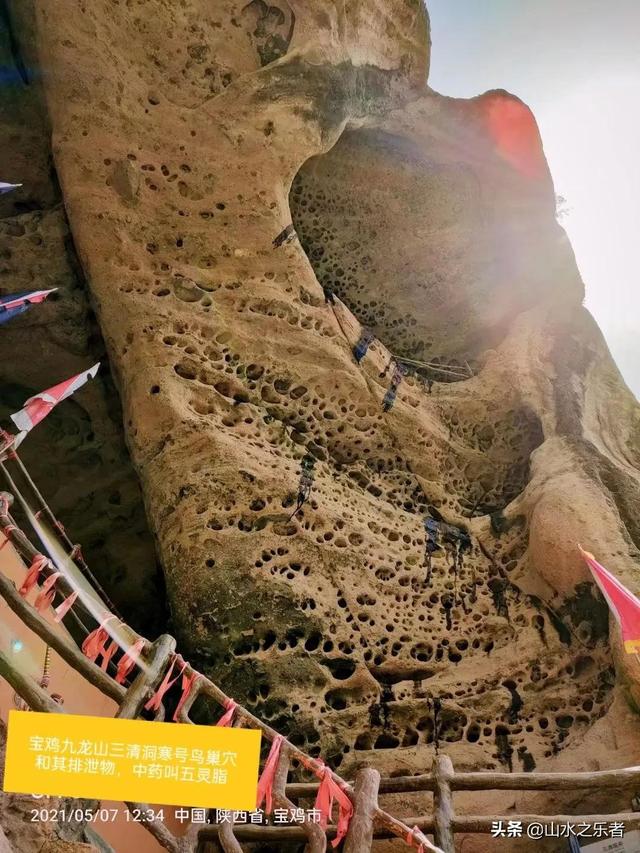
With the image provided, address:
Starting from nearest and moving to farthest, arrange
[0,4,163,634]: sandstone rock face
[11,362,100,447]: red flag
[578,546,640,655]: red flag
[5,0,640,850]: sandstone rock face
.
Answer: [11,362,100,447]: red flag
[578,546,640,655]: red flag
[5,0,640,850]: sandstone rock face
[0,4,163,634]: sandstone rock face

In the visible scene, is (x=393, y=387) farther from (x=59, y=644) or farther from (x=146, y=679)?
(x=59, y=644)

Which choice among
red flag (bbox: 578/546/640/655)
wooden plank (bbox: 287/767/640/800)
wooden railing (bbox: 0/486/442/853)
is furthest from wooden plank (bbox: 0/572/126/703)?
red flag (bbox: 578/546/640/655)

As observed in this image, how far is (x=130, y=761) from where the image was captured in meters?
2.37

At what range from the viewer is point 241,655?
416 cm

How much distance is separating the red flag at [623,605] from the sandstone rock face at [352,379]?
0.49 ft

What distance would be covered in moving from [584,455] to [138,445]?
10.5 feet

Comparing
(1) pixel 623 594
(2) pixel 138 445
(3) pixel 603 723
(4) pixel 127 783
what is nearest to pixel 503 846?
(3) pixel 603 723

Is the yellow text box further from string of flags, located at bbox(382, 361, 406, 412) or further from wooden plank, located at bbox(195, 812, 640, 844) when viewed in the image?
string of flags, located at bbox(382, 361, 406, 412)

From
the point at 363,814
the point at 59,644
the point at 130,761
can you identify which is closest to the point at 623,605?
the point at 363,814

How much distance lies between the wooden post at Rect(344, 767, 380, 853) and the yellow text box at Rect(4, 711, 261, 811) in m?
0.56

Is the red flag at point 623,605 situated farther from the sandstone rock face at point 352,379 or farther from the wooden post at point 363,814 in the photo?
the wooden post at point 363,814

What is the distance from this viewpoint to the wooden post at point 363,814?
8.93 ft

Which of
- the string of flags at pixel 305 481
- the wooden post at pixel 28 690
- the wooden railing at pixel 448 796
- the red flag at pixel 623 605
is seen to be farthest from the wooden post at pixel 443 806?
the string of flags at pixel 305 481

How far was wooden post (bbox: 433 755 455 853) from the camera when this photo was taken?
9.89ft
